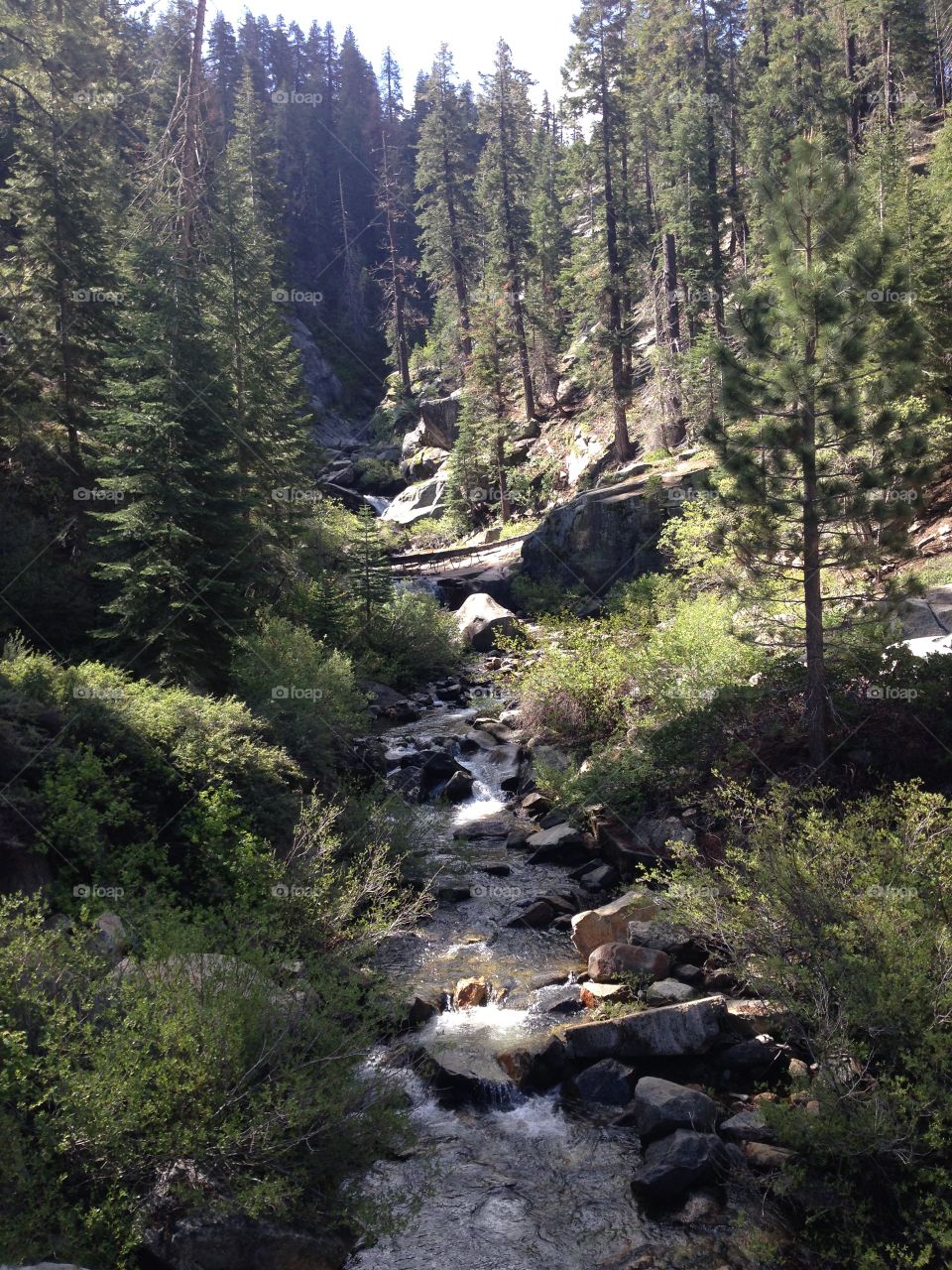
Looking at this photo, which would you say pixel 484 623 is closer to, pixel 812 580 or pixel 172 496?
pixel 172 496

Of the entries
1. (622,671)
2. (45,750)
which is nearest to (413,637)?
(622,671)

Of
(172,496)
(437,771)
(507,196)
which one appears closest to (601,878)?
(437,771)

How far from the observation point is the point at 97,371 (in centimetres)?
1817

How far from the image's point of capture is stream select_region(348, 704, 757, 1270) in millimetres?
6402

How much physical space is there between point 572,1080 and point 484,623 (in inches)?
793

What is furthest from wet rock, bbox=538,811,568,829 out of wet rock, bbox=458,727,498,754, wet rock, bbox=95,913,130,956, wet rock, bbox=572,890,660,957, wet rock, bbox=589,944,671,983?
wet rock, bbox=95,913,130,956

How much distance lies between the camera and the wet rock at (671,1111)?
738cm

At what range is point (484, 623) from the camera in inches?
1103

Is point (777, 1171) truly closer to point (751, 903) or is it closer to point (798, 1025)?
point (798, 1025)

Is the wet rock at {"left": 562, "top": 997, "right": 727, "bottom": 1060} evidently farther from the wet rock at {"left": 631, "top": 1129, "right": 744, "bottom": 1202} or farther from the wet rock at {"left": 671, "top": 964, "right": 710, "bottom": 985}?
the wet rock at {"left": 631, "top": 1129, "right": 744, "bottom": 1202}

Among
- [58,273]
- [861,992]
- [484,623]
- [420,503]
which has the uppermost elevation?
[58,273]

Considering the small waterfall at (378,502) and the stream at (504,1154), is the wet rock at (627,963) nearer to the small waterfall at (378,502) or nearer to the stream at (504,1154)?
the stream at (504,1154)

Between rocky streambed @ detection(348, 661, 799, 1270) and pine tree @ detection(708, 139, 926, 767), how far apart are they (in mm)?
4348

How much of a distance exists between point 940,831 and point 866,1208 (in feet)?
12.8
